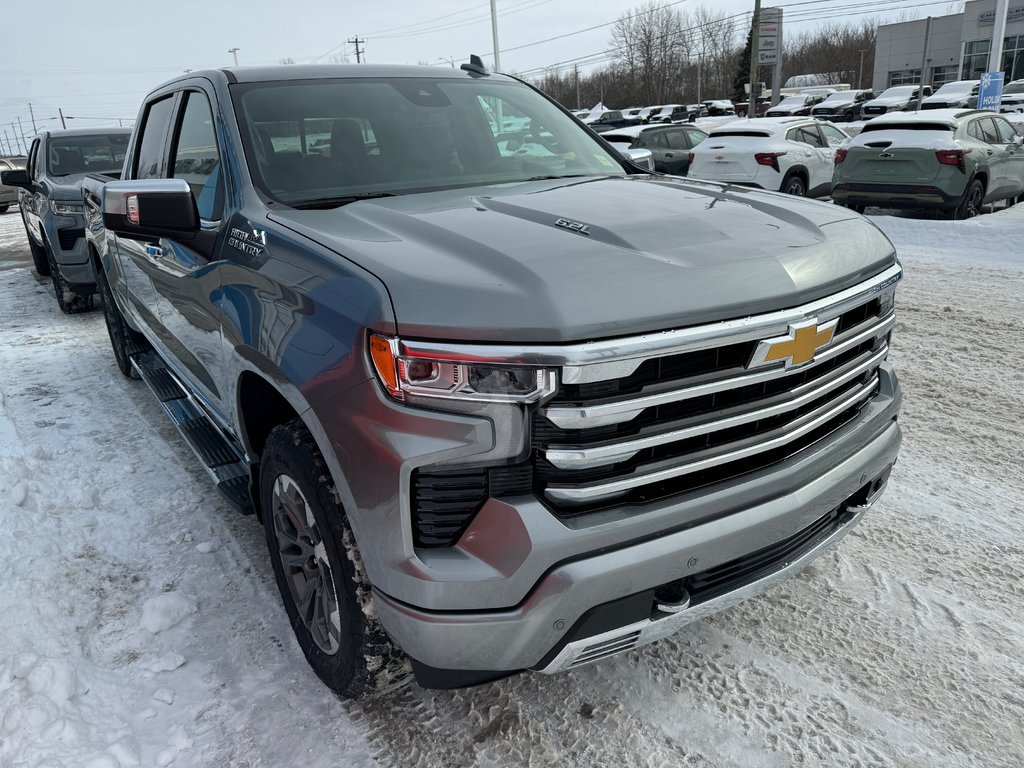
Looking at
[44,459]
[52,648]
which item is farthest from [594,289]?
[44,459]

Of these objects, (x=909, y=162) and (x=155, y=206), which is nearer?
(x=155, y=206)

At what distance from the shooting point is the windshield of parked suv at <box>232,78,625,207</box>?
294 centimetres

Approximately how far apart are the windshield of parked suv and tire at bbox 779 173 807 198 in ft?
33.9

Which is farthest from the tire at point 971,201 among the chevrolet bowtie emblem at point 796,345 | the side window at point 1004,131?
the chevrolet bowtie emblem at point 796,345

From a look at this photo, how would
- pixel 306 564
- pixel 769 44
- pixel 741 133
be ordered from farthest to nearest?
pixel 769 44, pixel 741 133, pixel 306 564

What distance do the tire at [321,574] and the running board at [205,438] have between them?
0.54 metres

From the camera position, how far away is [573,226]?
2.31 metres

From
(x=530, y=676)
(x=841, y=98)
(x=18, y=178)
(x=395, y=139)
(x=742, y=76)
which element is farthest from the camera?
(x=742, y=76)

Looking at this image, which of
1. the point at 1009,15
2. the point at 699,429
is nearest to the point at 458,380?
the point at 699,429

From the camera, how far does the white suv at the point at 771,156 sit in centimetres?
1305

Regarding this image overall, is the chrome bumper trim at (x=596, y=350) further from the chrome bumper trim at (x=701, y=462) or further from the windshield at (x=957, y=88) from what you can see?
the windshield at (x=957, y=88)

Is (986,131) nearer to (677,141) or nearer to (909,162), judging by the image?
(909,162)

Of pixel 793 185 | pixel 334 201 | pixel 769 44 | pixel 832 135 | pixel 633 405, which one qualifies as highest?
pixel 769 44

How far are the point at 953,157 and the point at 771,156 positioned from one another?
114 inches
